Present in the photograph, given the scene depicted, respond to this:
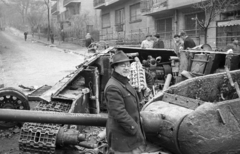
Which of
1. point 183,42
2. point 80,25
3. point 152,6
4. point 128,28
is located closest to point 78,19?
point 80,25

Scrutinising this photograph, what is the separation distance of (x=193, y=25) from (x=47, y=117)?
1944 cm

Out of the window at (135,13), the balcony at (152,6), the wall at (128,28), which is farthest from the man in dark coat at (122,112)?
the window at (135,13)

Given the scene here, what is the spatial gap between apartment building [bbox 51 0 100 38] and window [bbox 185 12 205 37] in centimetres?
1698

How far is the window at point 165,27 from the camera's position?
24969mm

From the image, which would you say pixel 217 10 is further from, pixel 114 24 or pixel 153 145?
pixel 114 24

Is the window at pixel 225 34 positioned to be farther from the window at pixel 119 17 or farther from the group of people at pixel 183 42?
the window at pixel 119 17

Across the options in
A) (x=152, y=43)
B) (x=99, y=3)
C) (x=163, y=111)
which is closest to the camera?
(x=163, y=111)

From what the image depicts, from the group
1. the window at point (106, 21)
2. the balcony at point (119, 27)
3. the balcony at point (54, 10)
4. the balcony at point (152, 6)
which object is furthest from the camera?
the balcony at point (54, 10)

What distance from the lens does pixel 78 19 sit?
130 ft

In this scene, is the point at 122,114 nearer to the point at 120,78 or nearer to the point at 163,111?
the point at 120,78

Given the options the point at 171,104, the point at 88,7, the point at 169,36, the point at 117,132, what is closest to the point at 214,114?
the point at 171,104

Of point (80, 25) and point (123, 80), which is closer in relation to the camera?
point (123, 80)

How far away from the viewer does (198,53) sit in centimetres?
862

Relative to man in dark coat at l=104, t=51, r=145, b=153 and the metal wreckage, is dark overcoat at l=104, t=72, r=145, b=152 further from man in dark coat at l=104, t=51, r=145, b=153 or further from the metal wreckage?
the metal wreckage
